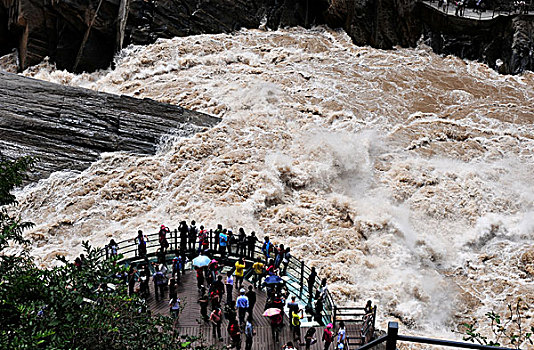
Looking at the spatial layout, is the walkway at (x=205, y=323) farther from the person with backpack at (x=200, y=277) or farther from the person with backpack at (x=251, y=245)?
the person with backpack at (x=251, y=245)

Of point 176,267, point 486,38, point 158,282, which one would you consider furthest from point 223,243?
point 486,38

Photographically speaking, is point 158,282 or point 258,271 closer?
point 158,282

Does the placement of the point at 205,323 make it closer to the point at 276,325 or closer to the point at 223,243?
the point at 276,325

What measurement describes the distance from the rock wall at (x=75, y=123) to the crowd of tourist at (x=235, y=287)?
9.15m

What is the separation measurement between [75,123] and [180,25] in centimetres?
1203

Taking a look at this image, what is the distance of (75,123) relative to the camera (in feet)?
76.2

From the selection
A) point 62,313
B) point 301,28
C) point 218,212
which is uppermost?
point 301,28

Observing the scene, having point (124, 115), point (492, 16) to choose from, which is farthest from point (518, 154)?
point (124, 115)

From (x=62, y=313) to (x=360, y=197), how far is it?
51.1ft

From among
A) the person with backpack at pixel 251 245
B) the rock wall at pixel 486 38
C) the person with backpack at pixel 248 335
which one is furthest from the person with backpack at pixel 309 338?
the rock wall at pixel 486 38

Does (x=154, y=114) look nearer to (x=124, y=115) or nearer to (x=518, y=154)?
(x=124, y=115)

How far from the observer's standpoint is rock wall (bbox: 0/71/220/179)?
22.2 metres

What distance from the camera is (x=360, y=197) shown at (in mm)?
20359

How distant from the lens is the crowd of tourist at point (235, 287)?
11250mm
